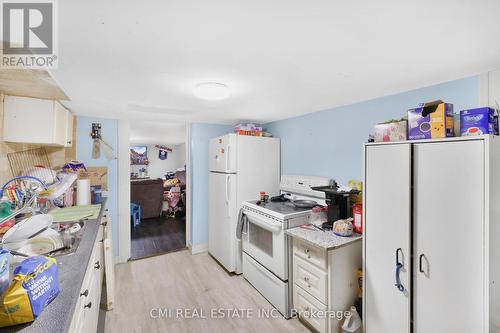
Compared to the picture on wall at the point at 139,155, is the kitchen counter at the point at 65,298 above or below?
below

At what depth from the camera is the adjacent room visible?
1.01 metres

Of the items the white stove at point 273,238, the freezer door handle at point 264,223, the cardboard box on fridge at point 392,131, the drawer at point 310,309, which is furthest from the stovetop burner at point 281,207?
the cardboard box on fridge at point 392,131

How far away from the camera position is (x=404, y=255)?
1555 millimetres

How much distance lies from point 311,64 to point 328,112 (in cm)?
136

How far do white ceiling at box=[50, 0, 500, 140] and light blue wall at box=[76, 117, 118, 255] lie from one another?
4.16 ft

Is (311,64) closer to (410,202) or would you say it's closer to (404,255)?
(410,202)

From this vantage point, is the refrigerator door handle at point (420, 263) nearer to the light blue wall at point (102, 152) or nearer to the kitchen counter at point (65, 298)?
the kitchen counter at point (65, 298)

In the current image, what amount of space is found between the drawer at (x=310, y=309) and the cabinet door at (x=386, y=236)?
0.33m

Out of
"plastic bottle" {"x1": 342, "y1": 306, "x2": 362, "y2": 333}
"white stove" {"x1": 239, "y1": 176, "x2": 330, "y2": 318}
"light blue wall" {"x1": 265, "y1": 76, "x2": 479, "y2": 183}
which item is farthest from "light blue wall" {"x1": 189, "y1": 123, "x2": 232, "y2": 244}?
"plastic bottle" {"x1": 342, "y1": 306, "x2": 362, "y2": 333}

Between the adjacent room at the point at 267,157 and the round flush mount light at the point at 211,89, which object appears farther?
the round flush mount light at the point at 211,89

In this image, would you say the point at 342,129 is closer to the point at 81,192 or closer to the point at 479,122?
the point at 479,122

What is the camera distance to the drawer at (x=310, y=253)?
1861 millimetres

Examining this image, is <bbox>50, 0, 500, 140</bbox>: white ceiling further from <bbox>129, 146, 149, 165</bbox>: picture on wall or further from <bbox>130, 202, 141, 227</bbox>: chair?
<bbox>129, 146, 149, 165</bbox>: picture on wall

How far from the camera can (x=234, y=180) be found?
9.80 feet
